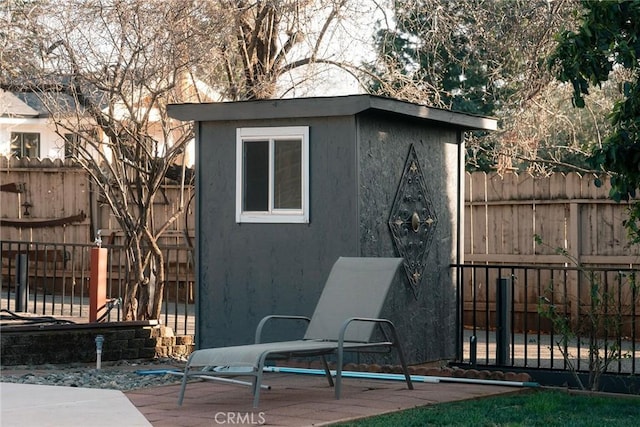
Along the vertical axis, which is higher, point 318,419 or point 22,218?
point 22,218

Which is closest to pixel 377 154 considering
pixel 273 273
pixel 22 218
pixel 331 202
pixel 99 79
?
pixel 331 202

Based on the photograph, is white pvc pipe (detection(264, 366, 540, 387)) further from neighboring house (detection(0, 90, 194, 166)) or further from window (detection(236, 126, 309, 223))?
neighboring house (detection(0, 90, 194, 166))

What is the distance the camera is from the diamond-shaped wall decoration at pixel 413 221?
34.3 feet

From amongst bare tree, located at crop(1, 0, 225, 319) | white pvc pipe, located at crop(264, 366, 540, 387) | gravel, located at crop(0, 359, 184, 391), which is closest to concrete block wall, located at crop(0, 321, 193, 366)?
gravel, located at crop(0, 359, 184, 391)

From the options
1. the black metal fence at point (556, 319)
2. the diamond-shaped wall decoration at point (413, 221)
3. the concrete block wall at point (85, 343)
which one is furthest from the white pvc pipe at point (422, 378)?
the concrete block wall at point (85, 343)

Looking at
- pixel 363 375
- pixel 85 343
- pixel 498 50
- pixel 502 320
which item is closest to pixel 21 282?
pixel 85 343

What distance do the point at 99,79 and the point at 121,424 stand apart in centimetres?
640

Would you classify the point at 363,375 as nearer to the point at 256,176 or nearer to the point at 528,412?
the point at 528,412

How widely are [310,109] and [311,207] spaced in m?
0.92

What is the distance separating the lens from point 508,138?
1644 cm

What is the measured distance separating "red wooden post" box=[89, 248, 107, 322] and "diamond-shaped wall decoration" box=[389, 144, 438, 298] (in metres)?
3.85

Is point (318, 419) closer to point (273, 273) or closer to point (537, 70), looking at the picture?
point (273, 273)

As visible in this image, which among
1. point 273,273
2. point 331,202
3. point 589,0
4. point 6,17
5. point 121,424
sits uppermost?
point 6,17

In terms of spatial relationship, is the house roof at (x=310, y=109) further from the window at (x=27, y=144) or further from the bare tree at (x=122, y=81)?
the window at (x=27, y=144)
